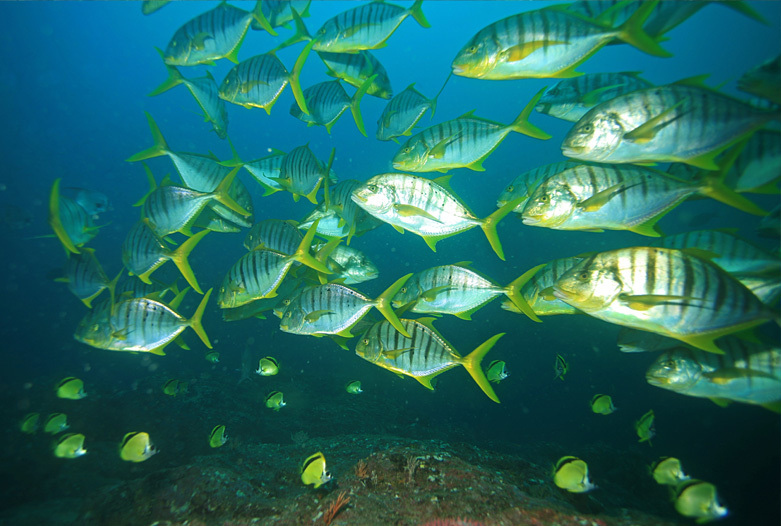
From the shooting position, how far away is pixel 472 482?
3.45 metres

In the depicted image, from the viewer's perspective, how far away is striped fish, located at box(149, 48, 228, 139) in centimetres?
532

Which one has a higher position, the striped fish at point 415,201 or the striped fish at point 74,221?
the striped fish at point 415,201

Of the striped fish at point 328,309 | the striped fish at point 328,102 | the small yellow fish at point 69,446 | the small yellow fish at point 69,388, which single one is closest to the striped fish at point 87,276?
the small yellow fish at point 69,388

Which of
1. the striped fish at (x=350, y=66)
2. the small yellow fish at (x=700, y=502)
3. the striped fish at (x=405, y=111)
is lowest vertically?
the small yellow fish at (x=700, y=502)

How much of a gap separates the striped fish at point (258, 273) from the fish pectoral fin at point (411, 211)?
1136mm

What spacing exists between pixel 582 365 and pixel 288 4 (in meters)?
14.0

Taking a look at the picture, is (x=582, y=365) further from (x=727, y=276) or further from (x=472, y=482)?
(x=727, y=276)

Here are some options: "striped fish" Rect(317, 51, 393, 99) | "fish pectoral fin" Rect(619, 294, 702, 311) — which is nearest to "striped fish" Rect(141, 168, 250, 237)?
"striped fish" Rect(317, 51, 393, 99)

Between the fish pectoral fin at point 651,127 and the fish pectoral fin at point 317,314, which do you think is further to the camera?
the fish pectoral fin at point 317,314

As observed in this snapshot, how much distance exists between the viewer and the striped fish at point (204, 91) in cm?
532

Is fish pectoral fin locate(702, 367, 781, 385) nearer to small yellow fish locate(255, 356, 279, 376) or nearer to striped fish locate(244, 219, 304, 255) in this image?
striped fish locate(244, 219, 304, 255)

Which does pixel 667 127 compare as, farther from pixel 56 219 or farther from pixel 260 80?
pixel 56 219

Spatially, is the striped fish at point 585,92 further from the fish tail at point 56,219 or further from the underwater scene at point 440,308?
the fish tail at point 56,219

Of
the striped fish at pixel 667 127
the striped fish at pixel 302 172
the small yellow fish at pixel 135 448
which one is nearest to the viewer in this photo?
the striped fish at pixel 667 127
